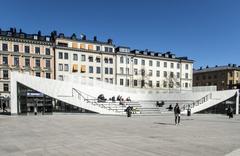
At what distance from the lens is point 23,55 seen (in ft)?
190

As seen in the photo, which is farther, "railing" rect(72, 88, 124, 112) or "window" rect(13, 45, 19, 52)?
"window" rect(13, 45, 19, 52)

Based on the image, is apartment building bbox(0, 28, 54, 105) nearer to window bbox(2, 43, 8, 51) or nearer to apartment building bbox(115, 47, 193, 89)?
window bbox(2, 43, 8, 51)

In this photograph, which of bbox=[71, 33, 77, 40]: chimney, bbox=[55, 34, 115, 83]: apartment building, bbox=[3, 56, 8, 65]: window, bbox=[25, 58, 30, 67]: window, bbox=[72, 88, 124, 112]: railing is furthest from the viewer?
bbox=[71, 33, 77, 40]: chimney

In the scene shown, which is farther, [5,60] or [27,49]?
[27,49]

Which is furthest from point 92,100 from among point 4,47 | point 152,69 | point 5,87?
point 152,69

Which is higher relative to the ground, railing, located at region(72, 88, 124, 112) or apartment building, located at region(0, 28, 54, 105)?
apartment building, located at region(0, 28, 54, 105)

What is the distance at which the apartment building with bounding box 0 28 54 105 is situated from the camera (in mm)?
55875

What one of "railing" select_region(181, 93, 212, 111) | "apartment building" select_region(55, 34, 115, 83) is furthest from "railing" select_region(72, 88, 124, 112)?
"apartment building" select_region(55, 34, 115, 83)

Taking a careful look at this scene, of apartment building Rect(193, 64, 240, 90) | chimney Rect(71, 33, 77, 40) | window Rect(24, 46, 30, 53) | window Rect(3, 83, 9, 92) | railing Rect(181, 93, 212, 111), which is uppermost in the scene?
chimney Rect(71, 33, 77, 40)

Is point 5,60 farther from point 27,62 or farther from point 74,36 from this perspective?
point 74,36

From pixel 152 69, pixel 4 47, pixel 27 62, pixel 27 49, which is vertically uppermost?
pixel 4 47

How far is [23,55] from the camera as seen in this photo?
5797 centimetres

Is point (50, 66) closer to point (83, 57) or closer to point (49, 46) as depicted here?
point (49, 46)

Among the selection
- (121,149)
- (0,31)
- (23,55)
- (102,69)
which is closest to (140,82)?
(102,69)
